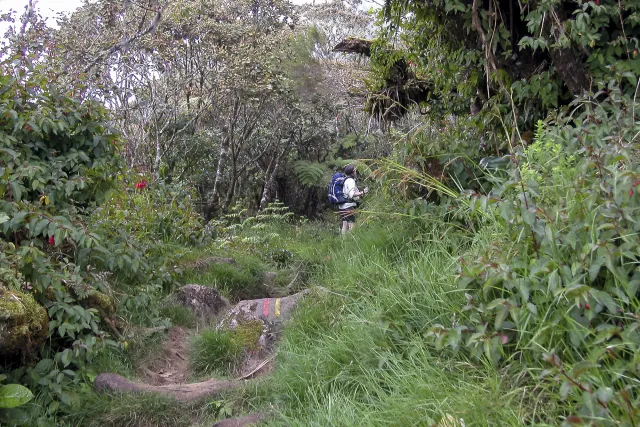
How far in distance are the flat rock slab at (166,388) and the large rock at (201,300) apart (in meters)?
1.77

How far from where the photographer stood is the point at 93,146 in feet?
17.3

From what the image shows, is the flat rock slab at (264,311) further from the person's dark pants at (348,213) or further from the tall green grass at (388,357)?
the person's dark pants at (348,213)

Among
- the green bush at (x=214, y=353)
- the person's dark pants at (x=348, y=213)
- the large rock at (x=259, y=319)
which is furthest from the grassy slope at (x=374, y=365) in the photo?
the large rock at (x=259, y=319)

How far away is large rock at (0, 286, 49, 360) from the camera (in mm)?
3879

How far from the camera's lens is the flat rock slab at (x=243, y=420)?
3832 mm

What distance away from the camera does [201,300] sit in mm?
6660

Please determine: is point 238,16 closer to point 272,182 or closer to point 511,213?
point 272,182

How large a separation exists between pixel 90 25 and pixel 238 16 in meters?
3.13

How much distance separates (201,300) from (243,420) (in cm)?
Answer: 292

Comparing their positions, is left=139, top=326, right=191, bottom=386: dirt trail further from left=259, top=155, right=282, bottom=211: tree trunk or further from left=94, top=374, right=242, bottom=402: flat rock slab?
left=259, top=155, right=282, bottom=211: tree trunk

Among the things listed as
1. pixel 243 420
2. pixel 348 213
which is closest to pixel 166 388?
pixel 243 420

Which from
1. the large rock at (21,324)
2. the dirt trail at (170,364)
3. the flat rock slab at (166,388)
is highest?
the large rock at (21,324)

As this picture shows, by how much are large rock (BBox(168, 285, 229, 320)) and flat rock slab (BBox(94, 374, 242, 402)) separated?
1775 mm

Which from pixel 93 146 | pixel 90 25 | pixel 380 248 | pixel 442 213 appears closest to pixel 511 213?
pixel 442 213
